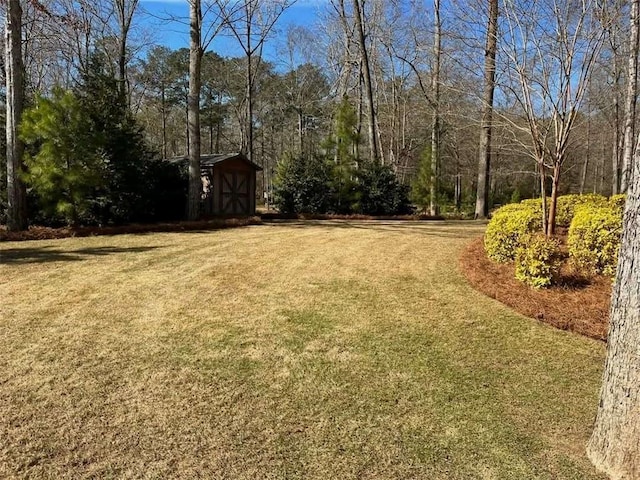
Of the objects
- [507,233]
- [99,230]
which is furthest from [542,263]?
[99,230]

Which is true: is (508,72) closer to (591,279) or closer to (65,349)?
(591,279)

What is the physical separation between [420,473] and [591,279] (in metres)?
3.85

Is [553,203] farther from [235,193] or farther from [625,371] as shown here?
[235,193]

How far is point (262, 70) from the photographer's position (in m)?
27.7

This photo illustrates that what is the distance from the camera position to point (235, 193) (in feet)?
49.8

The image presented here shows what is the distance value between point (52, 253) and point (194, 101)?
20.4 feet

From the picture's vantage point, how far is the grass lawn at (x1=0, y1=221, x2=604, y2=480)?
2115 millimetres

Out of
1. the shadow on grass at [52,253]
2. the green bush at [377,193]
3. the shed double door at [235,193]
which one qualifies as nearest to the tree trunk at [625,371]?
the shadow on grass at [52,253]

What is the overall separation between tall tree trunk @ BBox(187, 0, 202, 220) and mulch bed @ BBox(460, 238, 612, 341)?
27.2 feet

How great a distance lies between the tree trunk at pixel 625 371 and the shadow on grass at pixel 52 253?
643cm

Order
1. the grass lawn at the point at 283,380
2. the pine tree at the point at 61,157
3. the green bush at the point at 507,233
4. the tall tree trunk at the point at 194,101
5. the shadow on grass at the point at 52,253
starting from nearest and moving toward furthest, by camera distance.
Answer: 1. the grass lawn at the point at 283,380
2. the green bush at the point at 507,233
3. the shadow on grass at the point at 52,253
4. the pine tree at the point at 61,157
5. the tall tree trunk at the point at 194,101

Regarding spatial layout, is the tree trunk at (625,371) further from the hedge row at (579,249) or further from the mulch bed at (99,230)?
the mulch bed at (99,230)

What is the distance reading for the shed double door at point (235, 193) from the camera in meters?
14.8

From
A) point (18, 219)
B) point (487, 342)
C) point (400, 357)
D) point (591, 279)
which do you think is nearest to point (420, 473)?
point (400, 357)
